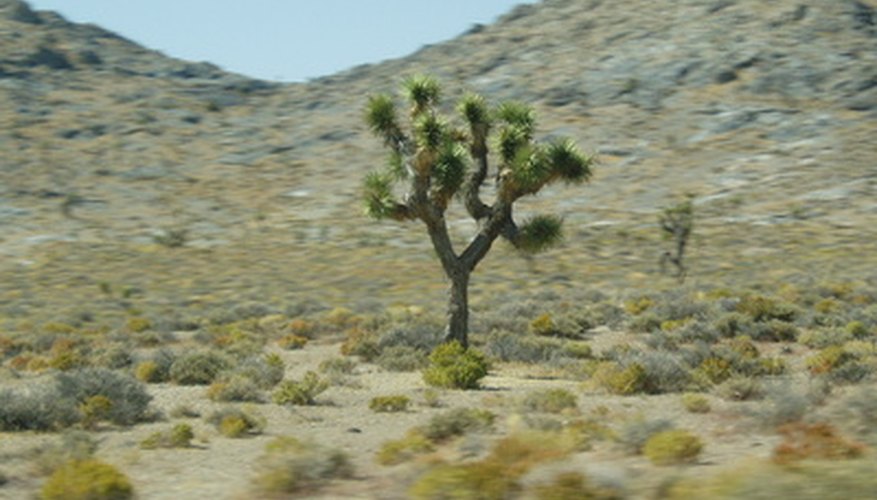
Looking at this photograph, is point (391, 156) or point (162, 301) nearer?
point (391, 156)

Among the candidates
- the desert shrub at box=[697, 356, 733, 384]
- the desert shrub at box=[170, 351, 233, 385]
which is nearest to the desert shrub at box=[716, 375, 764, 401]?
the desert shrub at box=[697, 356, 733, 384]

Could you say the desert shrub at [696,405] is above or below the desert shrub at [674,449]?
below

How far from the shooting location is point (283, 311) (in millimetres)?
39906

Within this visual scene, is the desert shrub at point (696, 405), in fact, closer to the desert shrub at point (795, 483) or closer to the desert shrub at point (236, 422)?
the desert shrub at point (236, 422)

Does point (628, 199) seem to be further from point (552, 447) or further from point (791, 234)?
point (552, 447)

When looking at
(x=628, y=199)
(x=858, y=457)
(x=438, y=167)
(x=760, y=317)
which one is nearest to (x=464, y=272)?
(x=438, y=167)

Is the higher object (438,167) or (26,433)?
(438,167)

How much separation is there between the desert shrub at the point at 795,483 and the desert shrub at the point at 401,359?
15.3 metres

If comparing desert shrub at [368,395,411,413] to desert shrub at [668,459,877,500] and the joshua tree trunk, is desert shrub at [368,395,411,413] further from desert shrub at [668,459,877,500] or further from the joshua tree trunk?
desert shrub at [668,459,877,500]

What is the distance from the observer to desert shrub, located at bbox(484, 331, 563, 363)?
78.9 feet

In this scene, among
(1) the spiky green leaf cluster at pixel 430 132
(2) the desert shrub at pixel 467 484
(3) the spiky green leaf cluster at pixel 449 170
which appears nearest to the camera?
(2) the desert shrub at pixel 467 484

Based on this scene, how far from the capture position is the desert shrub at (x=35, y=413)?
1516 centimetres

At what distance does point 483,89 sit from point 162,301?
151 feet

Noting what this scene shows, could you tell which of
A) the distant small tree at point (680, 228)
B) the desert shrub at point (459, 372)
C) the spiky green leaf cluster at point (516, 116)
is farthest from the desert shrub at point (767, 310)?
the distant small tree at point (680, 228)
